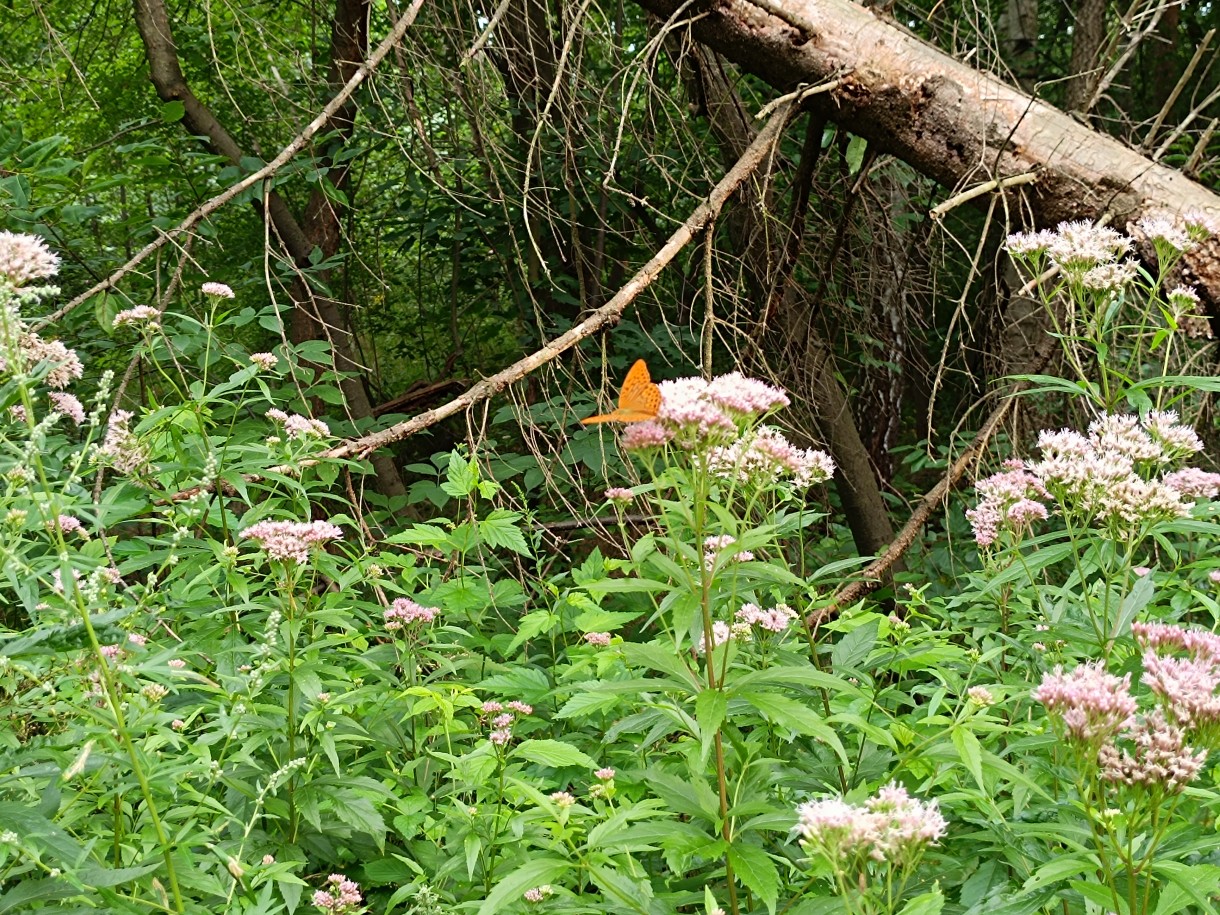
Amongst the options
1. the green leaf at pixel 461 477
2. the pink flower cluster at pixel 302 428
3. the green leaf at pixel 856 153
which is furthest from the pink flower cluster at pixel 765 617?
the green leaf at pixel 856 153

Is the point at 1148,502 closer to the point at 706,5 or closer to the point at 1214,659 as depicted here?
the point at 1214,659

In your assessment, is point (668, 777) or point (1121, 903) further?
point (668, 777)

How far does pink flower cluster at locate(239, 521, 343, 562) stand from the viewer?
2012 millimetres

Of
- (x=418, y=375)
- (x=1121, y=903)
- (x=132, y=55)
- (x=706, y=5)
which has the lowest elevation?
(x=418, y=375)

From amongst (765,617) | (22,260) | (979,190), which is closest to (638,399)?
(765,617)

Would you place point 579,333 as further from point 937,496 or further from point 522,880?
point 522,880

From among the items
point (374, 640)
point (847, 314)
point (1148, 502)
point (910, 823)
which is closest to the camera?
point (910, 823)

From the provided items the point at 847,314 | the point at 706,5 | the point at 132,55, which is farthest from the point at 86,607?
the point at 132,55

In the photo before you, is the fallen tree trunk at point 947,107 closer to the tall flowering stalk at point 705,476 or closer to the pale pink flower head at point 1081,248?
the pale pink flower head at point 1081,248

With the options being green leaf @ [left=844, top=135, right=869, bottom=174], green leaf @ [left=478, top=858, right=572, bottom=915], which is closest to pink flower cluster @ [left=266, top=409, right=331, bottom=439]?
green leaf @ [left=478, top=858, right=572, bottom=915]

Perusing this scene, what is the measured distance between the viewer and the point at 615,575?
137 inches

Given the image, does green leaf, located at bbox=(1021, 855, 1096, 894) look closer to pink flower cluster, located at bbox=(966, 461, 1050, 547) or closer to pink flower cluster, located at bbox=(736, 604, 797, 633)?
pink flower cluster, located at bbox=(736, 604, 797, 633)

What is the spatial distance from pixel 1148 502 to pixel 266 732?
1710 mm

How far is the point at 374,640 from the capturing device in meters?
3.80
